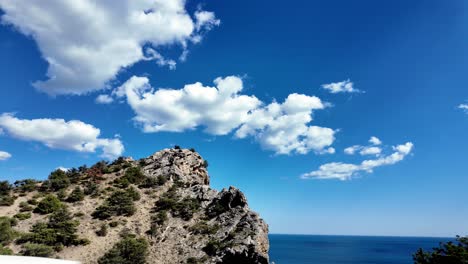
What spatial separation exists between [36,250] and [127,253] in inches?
338

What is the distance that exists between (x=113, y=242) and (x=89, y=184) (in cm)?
1567

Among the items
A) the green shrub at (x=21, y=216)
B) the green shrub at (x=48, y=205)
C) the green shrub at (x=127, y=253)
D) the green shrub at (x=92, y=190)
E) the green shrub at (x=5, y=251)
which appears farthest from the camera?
the green shrub at (x=92, y=190)

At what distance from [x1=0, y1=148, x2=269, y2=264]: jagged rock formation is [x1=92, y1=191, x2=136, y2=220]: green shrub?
13 centimetres

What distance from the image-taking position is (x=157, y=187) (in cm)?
4709

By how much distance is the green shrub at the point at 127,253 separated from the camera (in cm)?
2945

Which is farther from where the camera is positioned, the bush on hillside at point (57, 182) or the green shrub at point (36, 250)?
the bush on hillside at point (57, 182)

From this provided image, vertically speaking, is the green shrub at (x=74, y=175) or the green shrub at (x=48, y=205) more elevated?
the green shrub at (x=74, y=175)

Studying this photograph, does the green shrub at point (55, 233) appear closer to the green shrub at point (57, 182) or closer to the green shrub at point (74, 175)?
the green shrub at point (57, 182)

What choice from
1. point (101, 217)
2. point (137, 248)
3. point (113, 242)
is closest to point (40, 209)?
point (101, 217)

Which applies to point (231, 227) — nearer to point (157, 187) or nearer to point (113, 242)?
point (113, 242)

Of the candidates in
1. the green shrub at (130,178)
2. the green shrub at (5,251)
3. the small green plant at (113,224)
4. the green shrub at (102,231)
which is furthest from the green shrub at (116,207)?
the green shrub at (5,251)

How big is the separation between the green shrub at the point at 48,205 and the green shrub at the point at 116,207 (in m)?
4.92

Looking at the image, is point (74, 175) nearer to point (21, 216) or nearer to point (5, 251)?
point (21, 216)

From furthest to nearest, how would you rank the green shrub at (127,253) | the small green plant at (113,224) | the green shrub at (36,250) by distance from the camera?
the small green plant at (113,224)
the green shrub at (127,253)
the green shrub at (36,250)
